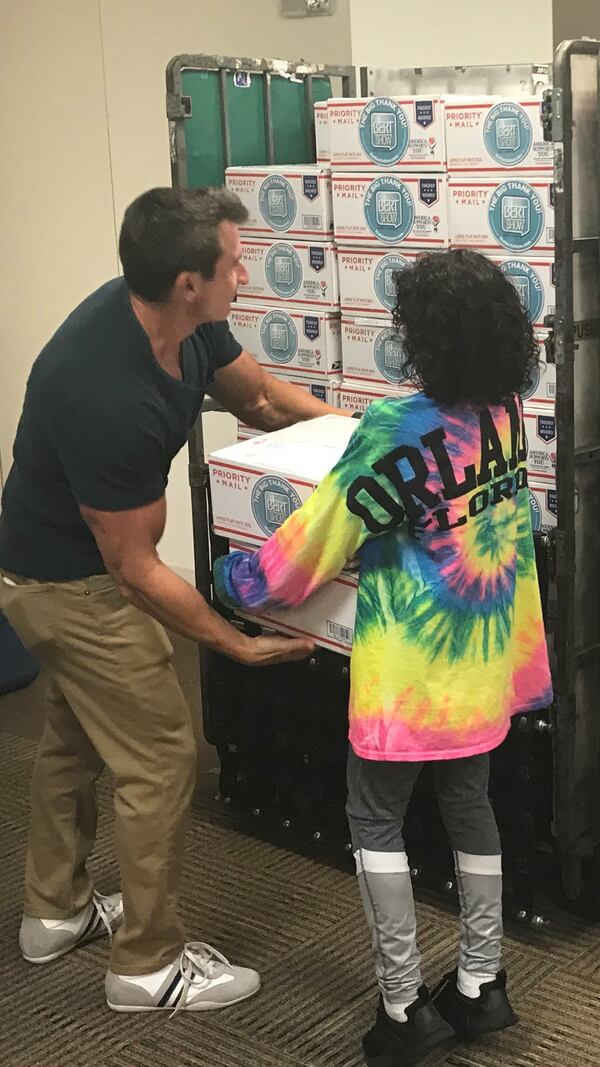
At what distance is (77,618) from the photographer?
228cm

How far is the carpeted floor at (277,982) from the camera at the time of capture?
2225mm

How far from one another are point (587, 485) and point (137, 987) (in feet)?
3.91

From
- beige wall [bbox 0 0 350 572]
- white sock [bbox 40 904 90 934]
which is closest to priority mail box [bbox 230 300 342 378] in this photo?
white sock [bbox 40 904 90 934]

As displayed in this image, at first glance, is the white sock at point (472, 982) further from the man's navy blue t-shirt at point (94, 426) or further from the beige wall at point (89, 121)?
the beige wall at point (89, 121)

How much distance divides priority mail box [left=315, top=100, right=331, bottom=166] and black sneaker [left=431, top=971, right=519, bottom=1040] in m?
1.69

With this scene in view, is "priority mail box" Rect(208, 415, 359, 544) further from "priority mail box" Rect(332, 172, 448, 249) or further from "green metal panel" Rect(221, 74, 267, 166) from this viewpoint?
"green metal panel" Rect(221, 74, 267, 166)

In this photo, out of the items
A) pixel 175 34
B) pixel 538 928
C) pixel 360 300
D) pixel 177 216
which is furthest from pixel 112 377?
pixel 175 34

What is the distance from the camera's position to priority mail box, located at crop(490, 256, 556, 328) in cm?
229

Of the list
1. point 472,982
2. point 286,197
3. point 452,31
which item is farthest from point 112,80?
point 472,982

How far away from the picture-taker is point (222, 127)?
2.80m

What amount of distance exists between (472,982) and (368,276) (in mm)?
1336

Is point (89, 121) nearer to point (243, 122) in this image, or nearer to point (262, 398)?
point (243, 122)

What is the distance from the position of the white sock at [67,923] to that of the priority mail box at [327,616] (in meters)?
0.74

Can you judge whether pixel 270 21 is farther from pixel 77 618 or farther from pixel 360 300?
pixel 77 618
